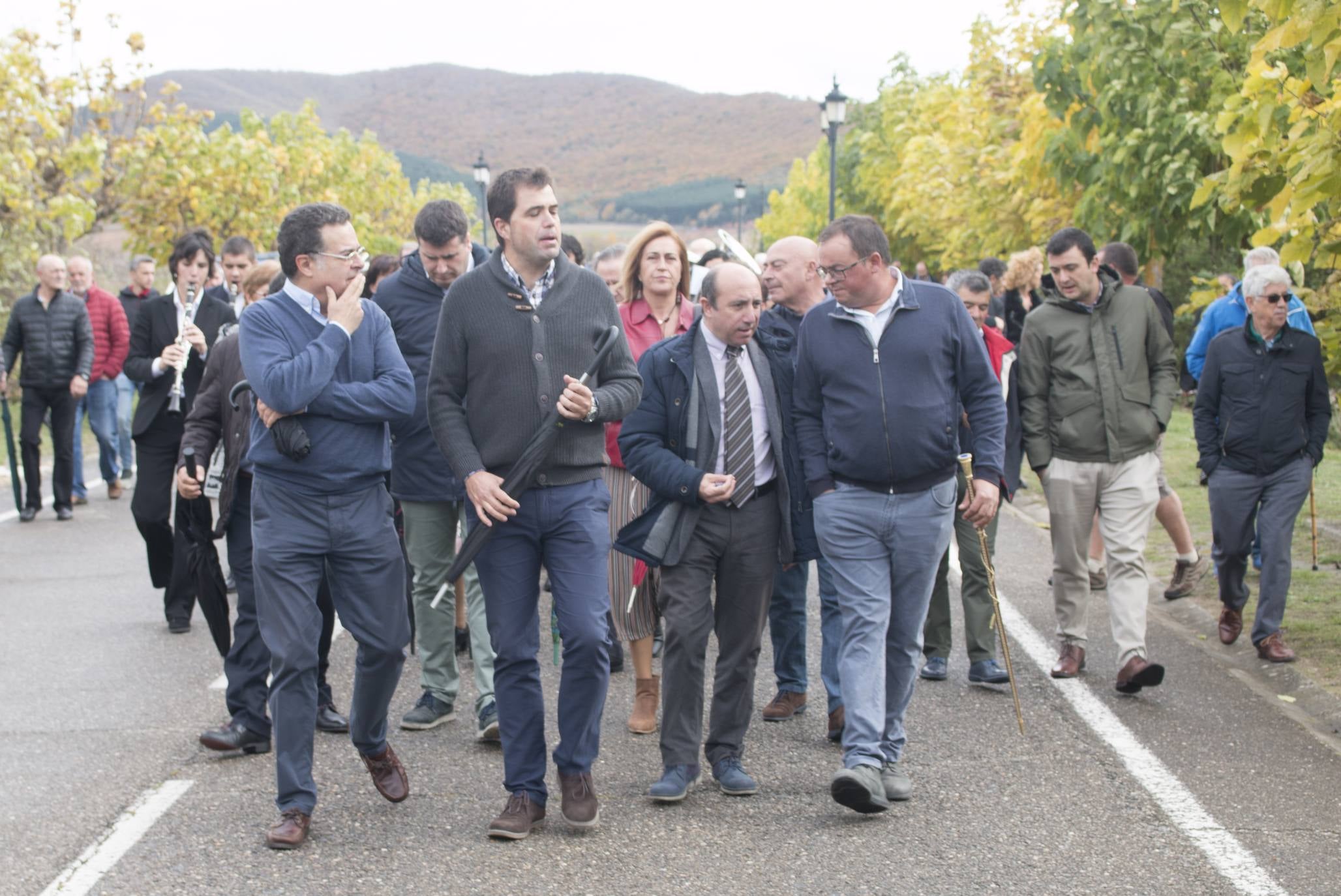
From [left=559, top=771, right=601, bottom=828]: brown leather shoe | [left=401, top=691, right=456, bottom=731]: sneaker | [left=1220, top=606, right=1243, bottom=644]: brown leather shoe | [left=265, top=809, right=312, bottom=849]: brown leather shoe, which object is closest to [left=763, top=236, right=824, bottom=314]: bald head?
[left=401, top=691, right=456, bottom=731]: sneaker

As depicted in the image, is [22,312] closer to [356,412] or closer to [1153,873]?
[356,412]

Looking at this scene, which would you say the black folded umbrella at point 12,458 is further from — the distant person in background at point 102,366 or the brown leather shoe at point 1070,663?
the brown leather shoe at point 1070,663

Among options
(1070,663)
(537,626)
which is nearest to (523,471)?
(537,626)

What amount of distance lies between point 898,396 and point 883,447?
19 centimetres

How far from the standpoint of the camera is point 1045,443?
766 cm

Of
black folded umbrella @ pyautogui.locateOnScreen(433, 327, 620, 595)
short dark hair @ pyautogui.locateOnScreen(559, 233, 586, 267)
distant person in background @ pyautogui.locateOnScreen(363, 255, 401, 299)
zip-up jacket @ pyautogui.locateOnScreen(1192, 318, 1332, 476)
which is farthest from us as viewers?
short dark hair @ pyautogui.locateOnScreen(559, 233, 586, 267)

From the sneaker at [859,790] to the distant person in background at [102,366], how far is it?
10.7 m

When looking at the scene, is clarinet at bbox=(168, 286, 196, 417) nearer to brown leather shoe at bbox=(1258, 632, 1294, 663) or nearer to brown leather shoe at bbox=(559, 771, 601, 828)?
brown leather shoe at bbox=(559, 771, 601, 828)

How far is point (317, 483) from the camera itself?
5371 millimetres

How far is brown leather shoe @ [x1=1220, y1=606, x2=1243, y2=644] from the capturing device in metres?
8.44

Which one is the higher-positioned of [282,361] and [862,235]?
[862,235]

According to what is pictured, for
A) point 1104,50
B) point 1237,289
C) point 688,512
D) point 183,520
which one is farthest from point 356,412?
point 1104,50

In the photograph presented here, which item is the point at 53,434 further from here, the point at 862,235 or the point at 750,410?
the point at 862,235

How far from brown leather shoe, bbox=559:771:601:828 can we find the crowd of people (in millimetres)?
11
